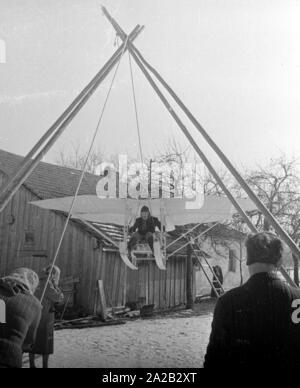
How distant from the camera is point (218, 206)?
217 inches

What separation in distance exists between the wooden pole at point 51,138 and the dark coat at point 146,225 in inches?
96.1

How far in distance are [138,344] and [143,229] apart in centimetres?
174

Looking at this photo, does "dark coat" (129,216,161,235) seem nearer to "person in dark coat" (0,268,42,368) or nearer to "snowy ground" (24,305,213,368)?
"snowy ground" (24,305,213,368)

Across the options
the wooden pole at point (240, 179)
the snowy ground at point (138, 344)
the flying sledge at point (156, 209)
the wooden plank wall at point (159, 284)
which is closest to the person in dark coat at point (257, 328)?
the wooden pole at point (240, 179)

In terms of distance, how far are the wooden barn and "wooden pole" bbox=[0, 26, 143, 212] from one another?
556cm

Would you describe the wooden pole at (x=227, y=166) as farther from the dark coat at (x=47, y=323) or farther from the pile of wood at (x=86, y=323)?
the pile of wood at (x=86, y=323)

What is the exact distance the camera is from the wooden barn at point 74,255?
30.2 feet

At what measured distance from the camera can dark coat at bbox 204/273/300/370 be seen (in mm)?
1646

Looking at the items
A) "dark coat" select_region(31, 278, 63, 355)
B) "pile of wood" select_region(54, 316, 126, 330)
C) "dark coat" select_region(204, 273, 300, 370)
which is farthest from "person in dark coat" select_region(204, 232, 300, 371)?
"pile of wood" select_region(54, 316, 126, 330)

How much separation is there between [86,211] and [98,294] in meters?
3.60

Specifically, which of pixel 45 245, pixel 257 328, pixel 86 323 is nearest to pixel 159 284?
pixel 86 323
